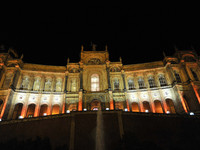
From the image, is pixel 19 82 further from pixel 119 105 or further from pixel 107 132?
pixel 107 132

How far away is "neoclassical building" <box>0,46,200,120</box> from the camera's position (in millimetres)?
32156

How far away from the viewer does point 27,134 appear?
19812 mm

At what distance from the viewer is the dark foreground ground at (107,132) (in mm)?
18672

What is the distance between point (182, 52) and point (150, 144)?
91.8 feet

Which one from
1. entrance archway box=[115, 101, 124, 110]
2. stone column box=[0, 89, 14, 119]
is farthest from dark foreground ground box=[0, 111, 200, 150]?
entrance archway box=[115, 101, 124, 110]

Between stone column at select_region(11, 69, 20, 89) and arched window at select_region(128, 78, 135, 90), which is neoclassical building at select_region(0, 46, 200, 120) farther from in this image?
stone column at select_region(11, 69, 20, 89)

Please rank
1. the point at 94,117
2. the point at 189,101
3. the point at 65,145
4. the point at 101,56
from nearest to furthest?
the point at 65,145, the point at 94,117, the point at 189,101, the point at 101,56

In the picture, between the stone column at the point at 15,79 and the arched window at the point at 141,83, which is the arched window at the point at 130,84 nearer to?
the arched window at the point at 141,83

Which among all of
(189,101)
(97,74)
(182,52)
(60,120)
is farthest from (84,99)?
(182,52)

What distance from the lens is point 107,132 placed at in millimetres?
19422

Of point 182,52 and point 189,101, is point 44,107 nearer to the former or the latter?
point 189,101

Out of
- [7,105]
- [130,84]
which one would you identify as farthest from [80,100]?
[7,105]

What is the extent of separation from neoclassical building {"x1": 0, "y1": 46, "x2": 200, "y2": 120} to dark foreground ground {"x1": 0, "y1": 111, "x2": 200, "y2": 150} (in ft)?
34.8

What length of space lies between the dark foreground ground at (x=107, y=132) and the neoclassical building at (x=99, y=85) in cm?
1062
